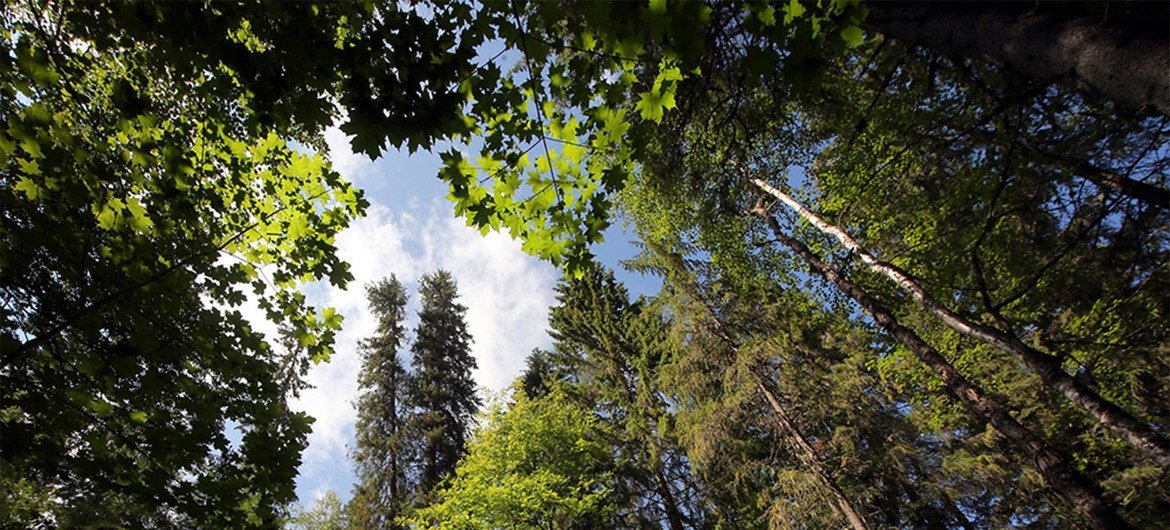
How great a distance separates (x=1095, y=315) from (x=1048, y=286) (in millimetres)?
Answer: 551

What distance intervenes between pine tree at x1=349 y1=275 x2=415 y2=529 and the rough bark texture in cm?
1816

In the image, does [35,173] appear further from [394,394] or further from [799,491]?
[394,394]

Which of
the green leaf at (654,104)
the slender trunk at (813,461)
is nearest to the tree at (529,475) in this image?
the slender trunk at (813,461)

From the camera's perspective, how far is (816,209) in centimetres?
886

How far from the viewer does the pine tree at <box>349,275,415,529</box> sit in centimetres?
1673

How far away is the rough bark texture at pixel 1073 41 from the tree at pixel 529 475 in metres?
10.2

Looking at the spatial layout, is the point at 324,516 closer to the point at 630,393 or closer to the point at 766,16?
the point at 630,393

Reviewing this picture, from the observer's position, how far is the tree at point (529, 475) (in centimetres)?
970

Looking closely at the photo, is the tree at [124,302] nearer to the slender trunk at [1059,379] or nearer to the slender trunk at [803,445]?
the slender trunk at [1059,379]

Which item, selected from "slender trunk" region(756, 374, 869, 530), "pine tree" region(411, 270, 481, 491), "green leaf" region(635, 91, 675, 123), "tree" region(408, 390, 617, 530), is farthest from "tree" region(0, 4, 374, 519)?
"pine tree" region(411, 270, 481, 491)

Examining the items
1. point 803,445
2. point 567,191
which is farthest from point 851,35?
point 803,445

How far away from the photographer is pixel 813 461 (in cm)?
906

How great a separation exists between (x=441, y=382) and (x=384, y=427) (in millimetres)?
2936

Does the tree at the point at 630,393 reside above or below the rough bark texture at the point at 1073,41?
above
